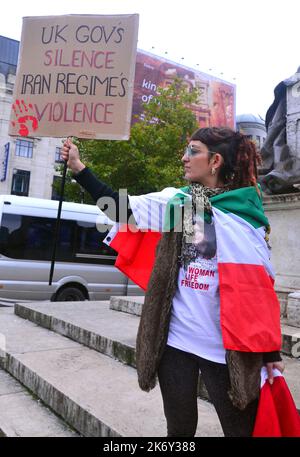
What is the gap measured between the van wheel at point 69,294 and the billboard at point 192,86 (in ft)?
101

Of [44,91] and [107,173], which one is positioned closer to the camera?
[44,91]

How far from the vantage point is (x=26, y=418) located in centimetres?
298

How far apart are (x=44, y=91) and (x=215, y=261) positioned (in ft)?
8.01

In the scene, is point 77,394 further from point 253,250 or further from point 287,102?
point 287,102

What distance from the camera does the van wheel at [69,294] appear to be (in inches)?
365

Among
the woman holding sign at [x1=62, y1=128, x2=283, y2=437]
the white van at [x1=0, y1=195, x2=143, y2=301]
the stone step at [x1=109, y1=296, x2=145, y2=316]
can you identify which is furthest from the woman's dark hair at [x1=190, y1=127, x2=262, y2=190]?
the white van at [x1=0, y1=195, x2=143, y2=301]

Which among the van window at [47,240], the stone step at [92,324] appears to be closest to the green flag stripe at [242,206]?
the stone step at [92,324]

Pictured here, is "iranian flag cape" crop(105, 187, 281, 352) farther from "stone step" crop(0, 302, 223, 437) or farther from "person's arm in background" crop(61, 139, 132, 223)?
"stone step" crop(0, 302, 223, 437)

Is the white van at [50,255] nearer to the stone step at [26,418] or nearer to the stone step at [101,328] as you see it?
the stone step at [101,328]

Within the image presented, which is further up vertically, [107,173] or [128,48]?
[107,173]
